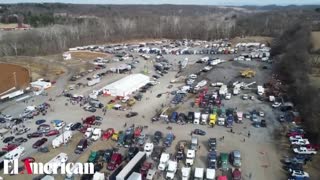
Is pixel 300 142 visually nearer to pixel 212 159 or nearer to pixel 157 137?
pixel 212 159

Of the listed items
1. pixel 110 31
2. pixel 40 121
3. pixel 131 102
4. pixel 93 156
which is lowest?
pixel 40 121

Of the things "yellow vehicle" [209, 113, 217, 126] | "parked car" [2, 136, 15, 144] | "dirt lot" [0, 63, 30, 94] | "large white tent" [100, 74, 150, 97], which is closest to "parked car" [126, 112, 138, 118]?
"large white tent" [100, 74, 150, 97]

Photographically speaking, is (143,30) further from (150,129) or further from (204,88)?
(150,129)

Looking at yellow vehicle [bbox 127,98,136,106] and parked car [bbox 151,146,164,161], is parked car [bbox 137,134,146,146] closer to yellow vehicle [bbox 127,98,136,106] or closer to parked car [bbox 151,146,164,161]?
parked car [bbox 151,146,164,161]

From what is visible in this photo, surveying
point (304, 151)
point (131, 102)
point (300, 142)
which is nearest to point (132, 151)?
point (131, 102)

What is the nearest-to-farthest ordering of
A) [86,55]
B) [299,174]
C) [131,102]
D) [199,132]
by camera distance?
[299,174] < [199,132] < [131,102] < [86,55]

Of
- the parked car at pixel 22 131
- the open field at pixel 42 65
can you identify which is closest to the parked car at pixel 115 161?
the parked car at pixel 22 131
